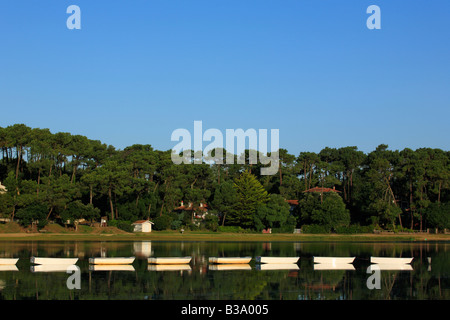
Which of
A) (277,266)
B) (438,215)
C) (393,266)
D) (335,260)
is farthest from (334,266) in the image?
(438,215)

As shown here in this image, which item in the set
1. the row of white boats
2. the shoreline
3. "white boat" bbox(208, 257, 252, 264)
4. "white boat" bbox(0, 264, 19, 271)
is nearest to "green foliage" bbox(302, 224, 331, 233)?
the shoreline

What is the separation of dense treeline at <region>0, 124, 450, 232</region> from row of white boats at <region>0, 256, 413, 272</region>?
147 ft

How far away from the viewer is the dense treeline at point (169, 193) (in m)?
100

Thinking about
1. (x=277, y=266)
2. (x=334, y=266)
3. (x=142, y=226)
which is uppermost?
(x=277, y=266)

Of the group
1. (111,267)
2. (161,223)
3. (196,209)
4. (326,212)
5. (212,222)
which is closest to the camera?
(111,267)

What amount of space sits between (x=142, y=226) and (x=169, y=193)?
11.0 meters

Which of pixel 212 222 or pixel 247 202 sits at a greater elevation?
pixel 247 202

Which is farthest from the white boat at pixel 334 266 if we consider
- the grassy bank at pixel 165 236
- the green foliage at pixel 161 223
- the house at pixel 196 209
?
the house at pixel 196 209

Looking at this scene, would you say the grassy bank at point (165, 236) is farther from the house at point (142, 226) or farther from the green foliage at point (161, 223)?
the green foliage at point (161, 223)

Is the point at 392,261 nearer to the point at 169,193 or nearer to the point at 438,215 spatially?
the point at 438,215

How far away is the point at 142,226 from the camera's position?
104500mm

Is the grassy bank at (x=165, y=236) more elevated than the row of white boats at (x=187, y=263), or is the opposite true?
the row of white boats at (x=187, y=263)

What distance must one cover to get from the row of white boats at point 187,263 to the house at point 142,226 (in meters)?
→ 50.8
